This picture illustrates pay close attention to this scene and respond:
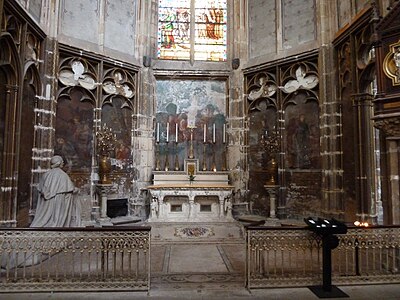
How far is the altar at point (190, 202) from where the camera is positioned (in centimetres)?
1077

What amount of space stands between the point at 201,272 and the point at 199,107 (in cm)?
780

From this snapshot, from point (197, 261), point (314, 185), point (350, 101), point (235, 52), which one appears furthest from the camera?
point (235, 52)

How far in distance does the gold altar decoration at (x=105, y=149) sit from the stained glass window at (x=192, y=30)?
13.4 ft

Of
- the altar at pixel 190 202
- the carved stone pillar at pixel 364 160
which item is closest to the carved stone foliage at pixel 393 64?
the carved stone pillar at pixel 364 160

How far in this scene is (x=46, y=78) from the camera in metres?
9.16

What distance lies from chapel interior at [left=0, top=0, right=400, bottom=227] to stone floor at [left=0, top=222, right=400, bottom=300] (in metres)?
1.60

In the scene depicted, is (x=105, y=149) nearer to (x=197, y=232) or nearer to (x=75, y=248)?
(x=197, y=232)

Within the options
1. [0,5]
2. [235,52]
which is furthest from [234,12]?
[0,5]

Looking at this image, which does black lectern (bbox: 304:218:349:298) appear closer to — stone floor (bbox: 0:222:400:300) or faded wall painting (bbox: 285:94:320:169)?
stone floor (bbox: 0:222:400:300)

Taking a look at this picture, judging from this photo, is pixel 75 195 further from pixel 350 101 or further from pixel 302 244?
pixel 350 101

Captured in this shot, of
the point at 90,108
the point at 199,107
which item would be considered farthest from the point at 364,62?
the point at 90,108

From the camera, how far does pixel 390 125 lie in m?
5.62

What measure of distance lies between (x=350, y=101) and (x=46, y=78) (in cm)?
862

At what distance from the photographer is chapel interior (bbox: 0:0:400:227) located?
8.09m
